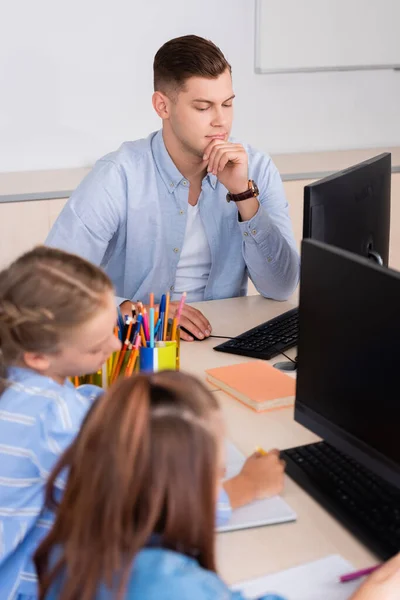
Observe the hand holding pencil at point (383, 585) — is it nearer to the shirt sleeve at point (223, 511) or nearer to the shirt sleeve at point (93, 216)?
the shirt sleeve at point (223, 511)

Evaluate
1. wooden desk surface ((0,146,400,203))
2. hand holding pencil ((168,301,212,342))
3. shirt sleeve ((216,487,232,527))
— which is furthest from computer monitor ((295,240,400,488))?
wooden desk surface ((0,146,400,203))

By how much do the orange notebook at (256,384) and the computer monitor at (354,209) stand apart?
0.28m

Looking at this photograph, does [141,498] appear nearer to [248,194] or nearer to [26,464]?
[26,464]

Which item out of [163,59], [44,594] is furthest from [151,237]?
[44,594]

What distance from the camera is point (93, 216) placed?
2.16 meters

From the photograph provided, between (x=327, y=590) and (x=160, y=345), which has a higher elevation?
(x=160, y=345)

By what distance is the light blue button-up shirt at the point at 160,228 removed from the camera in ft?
7.12

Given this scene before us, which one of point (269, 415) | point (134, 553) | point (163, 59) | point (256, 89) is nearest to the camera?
point (134, 553)

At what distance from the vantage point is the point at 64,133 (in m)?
3.23

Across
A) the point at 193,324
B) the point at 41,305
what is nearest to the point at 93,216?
the point at 193,324

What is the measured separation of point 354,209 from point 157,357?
481 mm

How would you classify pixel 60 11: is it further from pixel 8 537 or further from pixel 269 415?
pixel 8 537

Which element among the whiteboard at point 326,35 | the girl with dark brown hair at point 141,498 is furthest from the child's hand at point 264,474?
the whiteboard at point 326,35

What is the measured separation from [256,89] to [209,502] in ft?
9.22
